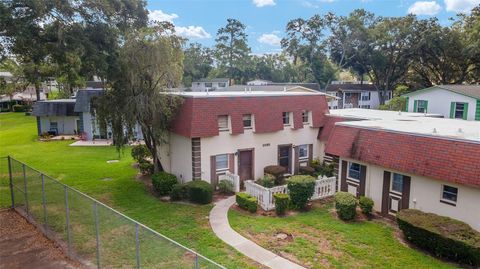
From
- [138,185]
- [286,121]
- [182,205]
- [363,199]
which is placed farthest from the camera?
[286,121]

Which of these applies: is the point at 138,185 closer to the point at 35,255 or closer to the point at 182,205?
the point at 182,205

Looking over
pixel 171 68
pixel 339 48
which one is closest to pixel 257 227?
pixel 171 68

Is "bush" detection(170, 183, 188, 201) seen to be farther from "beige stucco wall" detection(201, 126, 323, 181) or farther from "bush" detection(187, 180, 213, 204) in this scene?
"beige stucco wall" detection(201, 126, 323, 181)

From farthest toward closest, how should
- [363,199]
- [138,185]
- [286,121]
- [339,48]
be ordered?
1. [339,48]
2. [286,121]
3. [138,185]
4. [363,199]

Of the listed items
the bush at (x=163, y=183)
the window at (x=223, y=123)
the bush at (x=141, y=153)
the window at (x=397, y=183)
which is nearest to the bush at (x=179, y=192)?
the bush at (x=163, y=183)

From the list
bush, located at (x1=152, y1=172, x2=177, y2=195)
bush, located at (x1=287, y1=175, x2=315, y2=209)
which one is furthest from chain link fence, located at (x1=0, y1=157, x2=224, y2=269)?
bush, located at (x1=287, y1=175, x2=315, y2=209)

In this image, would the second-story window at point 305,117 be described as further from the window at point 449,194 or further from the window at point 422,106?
the window at point 422,106

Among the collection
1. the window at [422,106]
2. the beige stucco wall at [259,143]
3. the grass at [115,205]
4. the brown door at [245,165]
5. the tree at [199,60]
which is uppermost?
the tree at [199,60]
